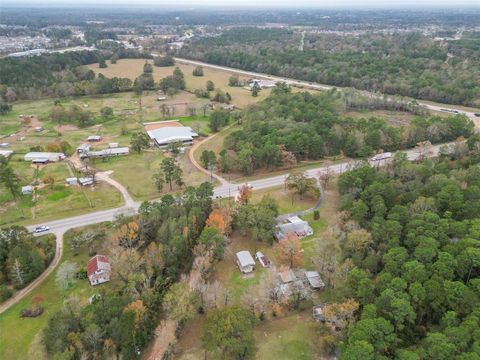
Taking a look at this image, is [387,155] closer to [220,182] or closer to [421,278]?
[220,182]

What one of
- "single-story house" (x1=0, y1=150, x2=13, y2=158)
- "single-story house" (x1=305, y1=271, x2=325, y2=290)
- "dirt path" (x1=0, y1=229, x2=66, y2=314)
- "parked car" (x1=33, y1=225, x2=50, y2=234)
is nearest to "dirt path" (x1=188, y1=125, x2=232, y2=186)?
"single-story house" (x1=305, y1=271, x2=325, y2=290)

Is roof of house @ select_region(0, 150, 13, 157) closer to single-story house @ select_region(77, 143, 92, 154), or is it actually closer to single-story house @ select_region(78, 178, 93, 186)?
single-story house @ select_region(77, 143, 92, 154)

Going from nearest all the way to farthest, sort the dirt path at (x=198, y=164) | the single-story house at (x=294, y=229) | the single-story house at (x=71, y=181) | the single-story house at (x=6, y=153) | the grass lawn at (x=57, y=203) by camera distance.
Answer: the single-story house at (x=294, y=229) < the grass lawn at (x=57, y=203) < the single-story house at (x=71, y=181) < the dirt path at (x=198, y=164) < the single-story house at (x=6, y=153)

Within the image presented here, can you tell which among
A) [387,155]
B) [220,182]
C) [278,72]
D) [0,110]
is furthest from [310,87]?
[0,110]

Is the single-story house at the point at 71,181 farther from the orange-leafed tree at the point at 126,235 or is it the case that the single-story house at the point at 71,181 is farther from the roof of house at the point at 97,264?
the roof of house at the point at 97,264

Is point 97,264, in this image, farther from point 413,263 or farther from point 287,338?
point 413,263

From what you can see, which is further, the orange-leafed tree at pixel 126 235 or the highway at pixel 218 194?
the highway at pixel 218 194

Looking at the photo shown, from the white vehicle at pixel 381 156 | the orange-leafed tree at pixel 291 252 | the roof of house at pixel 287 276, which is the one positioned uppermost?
the orange-leafed tree at pixel 291 252

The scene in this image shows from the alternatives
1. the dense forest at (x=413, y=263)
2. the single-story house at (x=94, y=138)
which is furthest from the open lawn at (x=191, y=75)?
the dense forest at (x=413, y=263)
